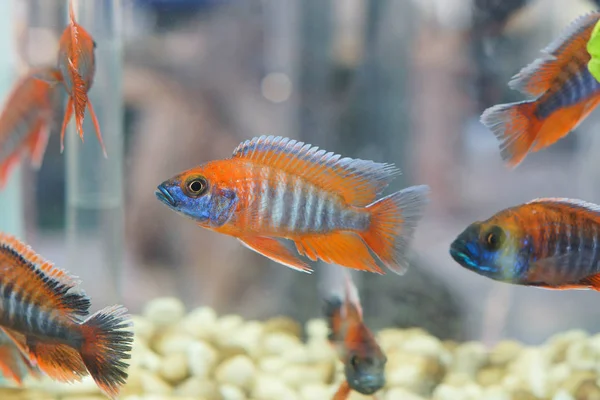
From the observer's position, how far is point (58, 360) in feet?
3.79

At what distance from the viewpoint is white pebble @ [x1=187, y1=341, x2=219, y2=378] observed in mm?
1836

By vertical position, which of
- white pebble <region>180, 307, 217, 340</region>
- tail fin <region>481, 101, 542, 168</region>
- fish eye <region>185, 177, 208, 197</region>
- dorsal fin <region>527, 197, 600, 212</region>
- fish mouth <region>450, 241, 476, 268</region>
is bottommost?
white pebble <region>180, 307, 217, 340</region>

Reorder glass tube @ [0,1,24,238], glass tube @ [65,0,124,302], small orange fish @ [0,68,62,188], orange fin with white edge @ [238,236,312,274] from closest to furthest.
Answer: orange fin with white edge @ [238,236,312,274] → small orange fish @ [0,68,62,188] → glass tube @ [65,0,124,302] → glass tube @ [0,1,24,238]

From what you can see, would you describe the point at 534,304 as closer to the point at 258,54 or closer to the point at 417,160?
the point at 417,160

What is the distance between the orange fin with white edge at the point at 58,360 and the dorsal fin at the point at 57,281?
7 centimetres

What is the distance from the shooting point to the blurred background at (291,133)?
6.61ft

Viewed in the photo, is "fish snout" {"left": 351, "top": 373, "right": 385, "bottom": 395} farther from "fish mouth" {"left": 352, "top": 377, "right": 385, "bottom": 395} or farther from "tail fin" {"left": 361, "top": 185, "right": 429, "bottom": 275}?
"tail fin" {"left": 361, "top": 185, "right": 429, "bottom": 275}

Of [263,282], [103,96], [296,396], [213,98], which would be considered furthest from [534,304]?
[103,96]

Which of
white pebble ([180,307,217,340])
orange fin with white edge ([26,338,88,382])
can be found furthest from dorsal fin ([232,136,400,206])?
white pebble ([180,307,217,340])

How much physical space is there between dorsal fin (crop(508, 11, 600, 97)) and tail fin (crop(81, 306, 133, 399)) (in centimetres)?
83

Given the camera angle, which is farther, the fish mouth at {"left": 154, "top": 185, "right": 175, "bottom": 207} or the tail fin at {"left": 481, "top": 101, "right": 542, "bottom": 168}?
the tail fin at {"left": 481, "top": 101, "right": 542, "bottom": 168}

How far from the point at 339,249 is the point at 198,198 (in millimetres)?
256

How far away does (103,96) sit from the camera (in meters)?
1.77

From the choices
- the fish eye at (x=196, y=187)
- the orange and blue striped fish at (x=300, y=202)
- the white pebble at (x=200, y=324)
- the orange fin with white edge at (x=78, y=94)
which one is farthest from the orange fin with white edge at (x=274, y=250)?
the white pebble at (x=200, y=324)
